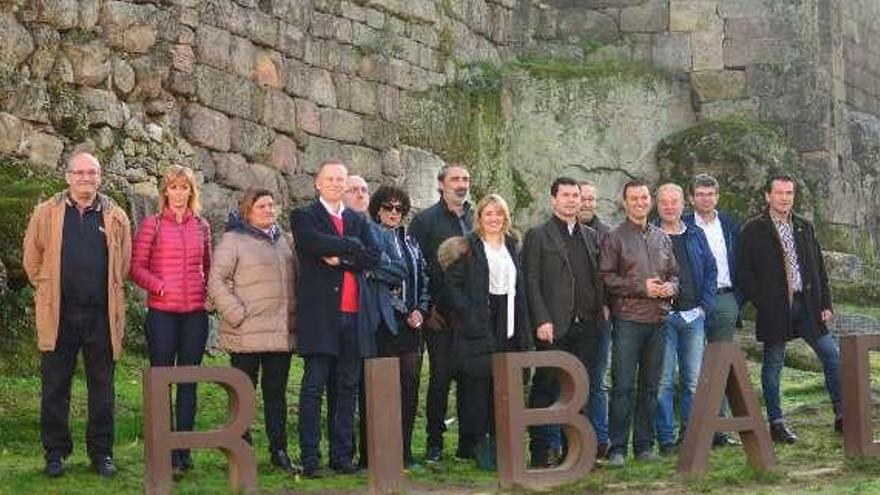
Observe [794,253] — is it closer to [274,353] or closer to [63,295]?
[274,353]

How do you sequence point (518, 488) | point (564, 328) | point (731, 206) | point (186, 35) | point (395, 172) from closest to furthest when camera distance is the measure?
point (518, 488) → point (564, 328) → point (186, 35) → point (395, 172) → point (731, 206)

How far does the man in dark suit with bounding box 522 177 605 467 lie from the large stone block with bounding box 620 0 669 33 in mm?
6647

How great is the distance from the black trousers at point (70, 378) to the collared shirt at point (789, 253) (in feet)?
11.7

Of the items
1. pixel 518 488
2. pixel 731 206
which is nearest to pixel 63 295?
pixel 518 488

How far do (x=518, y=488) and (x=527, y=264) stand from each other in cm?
142

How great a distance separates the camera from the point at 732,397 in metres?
7.67

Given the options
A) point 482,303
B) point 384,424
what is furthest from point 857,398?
point 384,424

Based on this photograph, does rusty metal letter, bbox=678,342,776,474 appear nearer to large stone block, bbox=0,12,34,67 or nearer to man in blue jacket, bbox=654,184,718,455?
man in blue jacket, bbox=654,184,718,455

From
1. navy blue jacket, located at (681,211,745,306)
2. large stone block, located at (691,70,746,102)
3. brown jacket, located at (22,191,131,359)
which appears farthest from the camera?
large stone block, located at (691,70,746,102)

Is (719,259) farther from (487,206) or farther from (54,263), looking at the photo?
(54,263)

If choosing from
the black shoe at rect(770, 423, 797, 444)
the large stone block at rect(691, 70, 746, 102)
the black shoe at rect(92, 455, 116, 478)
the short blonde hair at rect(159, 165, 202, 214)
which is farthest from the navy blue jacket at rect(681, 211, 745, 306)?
the large stone block at rect(691, 70, 746, 102)

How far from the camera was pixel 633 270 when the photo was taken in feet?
→ 27.4

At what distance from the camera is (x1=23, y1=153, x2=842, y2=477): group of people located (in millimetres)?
7445

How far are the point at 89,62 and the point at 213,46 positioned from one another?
119 centimetres
